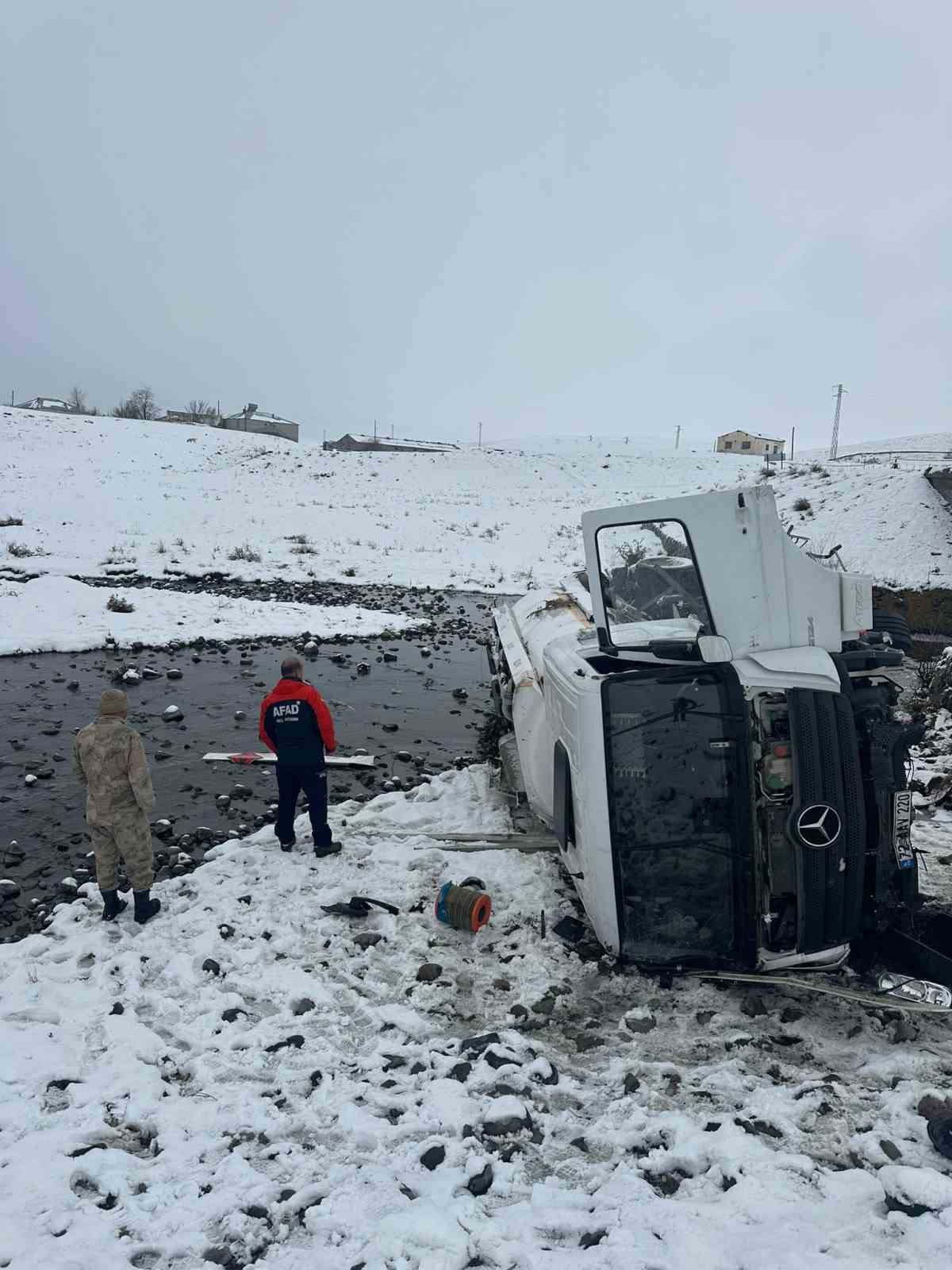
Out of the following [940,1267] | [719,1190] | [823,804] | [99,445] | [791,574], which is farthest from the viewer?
[99,445]

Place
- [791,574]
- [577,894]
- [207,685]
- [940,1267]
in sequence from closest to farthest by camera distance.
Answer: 1. [940,1267]
2. [791,574]
3. [577,894]
4. [207,685]

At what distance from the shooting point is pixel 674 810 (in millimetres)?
4434

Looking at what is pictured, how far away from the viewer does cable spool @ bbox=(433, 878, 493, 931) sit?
17.3 feet

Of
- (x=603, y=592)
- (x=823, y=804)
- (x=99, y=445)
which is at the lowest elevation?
(x=823, y=804)

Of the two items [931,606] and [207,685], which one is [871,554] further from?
[207,685]

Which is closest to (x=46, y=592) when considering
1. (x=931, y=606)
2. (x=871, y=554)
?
(x=931, y=606)

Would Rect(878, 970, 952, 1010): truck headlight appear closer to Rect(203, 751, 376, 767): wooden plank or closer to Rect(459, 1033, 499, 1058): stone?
Rect(459, 1033, 499, 1058): stone

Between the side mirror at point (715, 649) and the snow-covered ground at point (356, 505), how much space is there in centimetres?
1981

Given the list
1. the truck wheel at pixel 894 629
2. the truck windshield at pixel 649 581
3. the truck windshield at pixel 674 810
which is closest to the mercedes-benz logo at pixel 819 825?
the truck windshield at pixel 674 810

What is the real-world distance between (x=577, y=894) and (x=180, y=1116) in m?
3.08

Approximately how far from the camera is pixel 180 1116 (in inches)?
144

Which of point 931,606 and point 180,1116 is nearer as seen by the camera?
point 180,1116

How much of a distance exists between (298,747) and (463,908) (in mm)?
2124

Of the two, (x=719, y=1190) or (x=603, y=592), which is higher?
(x=603, y=592)
